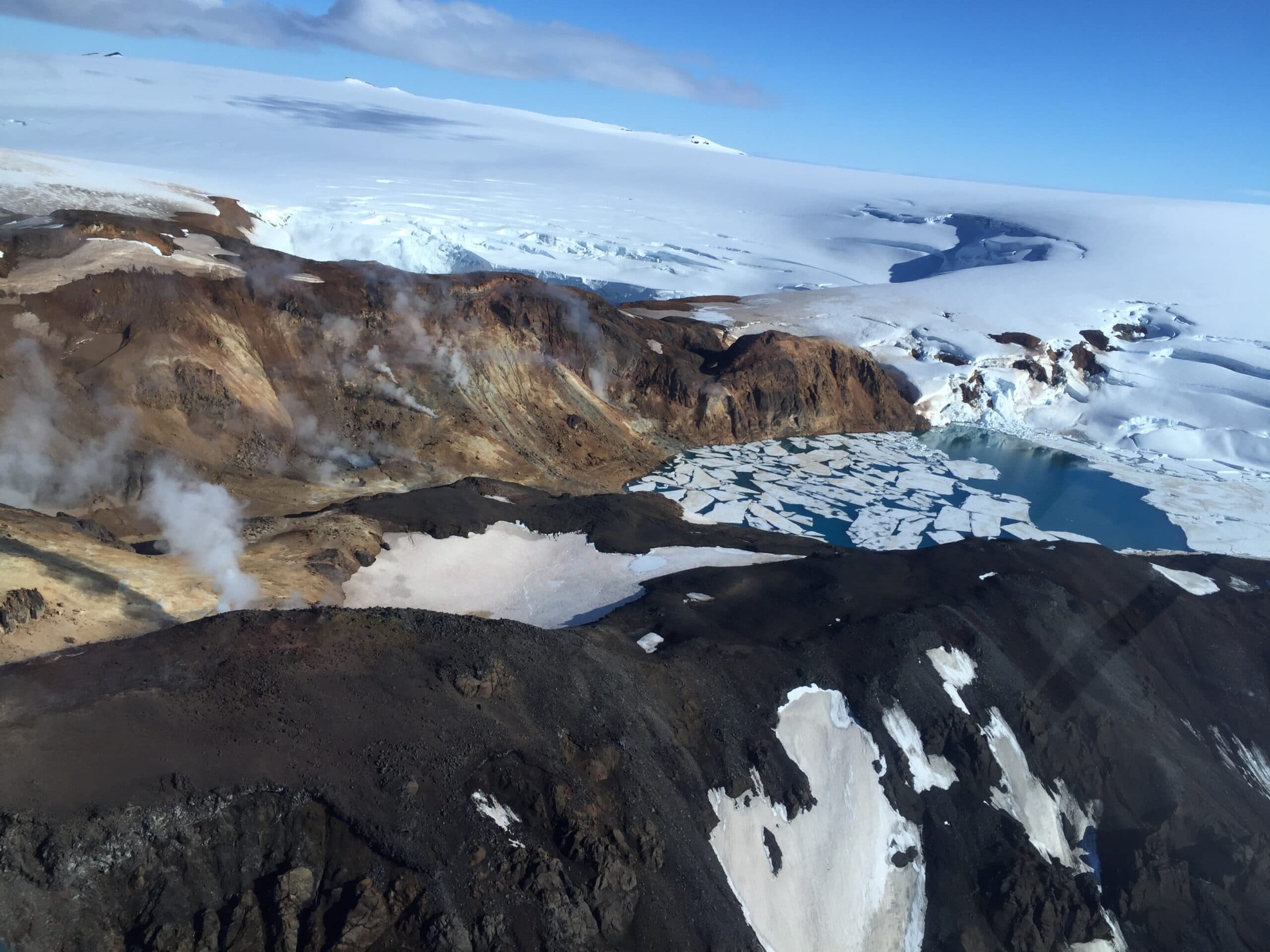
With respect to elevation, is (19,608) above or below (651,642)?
above

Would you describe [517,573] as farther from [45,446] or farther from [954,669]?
[45,446]

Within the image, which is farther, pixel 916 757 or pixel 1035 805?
pixel 916 757

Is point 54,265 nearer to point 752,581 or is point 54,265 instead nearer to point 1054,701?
point 752,581

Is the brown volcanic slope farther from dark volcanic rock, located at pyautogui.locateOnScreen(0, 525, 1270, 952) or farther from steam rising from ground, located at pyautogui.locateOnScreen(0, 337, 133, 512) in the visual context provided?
dark volcanic rock, located at pyautogui.locateOnScreen(0, 525, 1270, 952)

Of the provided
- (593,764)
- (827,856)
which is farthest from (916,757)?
(593,764)

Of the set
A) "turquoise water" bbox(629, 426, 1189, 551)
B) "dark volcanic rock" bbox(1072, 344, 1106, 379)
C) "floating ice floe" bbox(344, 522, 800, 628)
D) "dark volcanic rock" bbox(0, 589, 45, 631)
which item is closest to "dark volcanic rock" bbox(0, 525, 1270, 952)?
"dark volcanic rock" bbox(0, 589, 45, 631)

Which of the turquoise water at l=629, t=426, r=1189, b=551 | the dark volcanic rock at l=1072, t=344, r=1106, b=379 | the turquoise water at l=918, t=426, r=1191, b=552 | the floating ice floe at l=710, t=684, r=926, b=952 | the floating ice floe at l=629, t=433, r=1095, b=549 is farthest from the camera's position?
the dark volcanic rock at l=1072, t=344, r=1106, b=379

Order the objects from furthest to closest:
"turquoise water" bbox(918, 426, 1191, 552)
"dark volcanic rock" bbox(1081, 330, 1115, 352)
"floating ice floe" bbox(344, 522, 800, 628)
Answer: "dark volcanic rock" bbox(1081, 330, 1115, 352) → "turquoise water" bbox(918, 426, 1191, 552) → "floating ice floe" bbox(344, 522, 800, 628)
